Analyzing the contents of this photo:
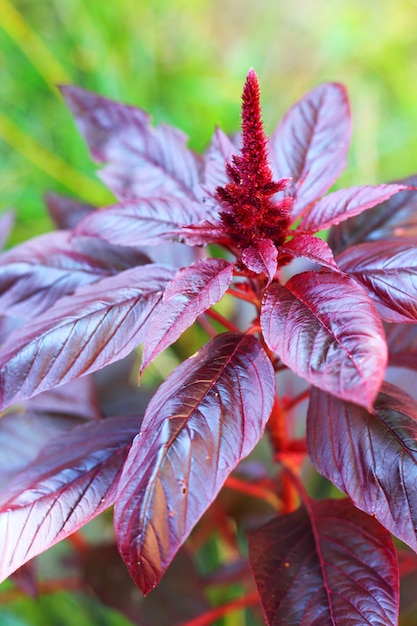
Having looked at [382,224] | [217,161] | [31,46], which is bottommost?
[382,224]

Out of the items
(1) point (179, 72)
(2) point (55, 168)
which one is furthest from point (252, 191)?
(1) point (179, 72)

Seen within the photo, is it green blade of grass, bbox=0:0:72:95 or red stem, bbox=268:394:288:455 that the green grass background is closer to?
green blade of grass, bbox=0:0:72:95

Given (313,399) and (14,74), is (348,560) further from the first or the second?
(14,74)

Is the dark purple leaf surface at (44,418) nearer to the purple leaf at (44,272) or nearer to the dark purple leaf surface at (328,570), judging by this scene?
the purple leaf at (44,272)

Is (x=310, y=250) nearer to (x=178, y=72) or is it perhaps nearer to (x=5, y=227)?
(x=5, y=227)

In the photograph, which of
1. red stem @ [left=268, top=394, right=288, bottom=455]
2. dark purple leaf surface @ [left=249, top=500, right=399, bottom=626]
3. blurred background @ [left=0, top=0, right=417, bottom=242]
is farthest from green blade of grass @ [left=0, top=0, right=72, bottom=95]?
dark purple leaf surface @ [left=249, top=500, right=399, bottom=626]

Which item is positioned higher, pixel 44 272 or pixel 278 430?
pixel 44 272

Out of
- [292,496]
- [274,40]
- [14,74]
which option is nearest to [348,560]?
[292,496]

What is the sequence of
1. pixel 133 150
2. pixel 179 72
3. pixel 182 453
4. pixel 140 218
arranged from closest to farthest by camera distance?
pixel 182 453, pixel 140 218, pixel 133 150, pixel 179 72
